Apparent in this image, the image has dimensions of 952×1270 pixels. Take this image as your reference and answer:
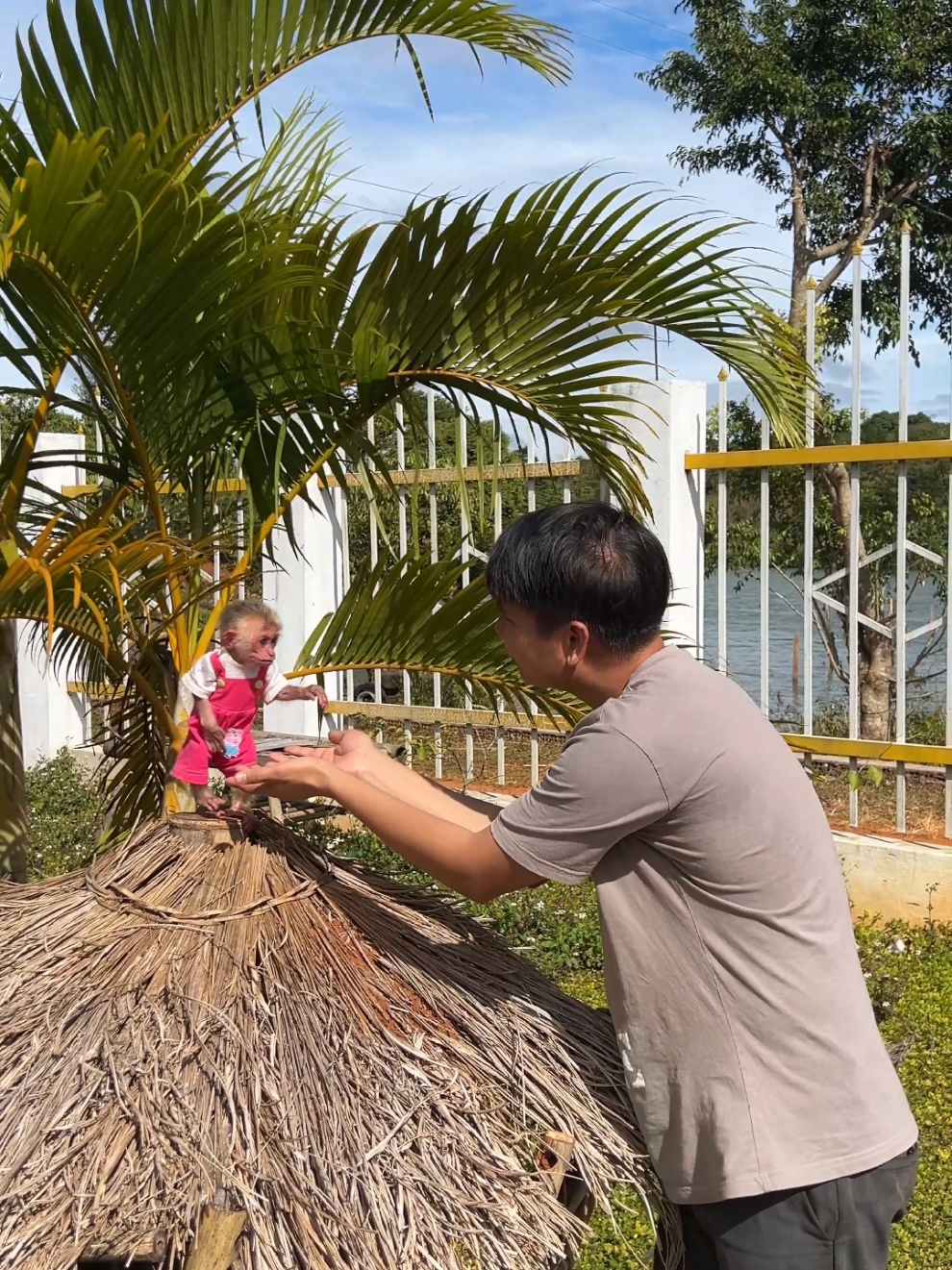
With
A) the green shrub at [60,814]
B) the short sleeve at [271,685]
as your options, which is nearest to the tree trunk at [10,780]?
the short sleeve at [271,685]

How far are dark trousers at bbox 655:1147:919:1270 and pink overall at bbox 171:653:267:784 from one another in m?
1.19

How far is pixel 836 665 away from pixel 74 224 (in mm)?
5768

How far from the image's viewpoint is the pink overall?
2.39m

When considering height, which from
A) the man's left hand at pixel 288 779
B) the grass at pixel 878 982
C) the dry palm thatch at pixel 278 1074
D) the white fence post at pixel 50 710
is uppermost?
the man's left hand at pixel 288 779

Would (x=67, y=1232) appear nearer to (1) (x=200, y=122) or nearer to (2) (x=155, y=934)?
(2) (x=155, y=934)

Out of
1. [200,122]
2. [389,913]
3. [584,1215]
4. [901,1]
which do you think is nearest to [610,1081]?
[584,1215]

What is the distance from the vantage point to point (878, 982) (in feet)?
14.5

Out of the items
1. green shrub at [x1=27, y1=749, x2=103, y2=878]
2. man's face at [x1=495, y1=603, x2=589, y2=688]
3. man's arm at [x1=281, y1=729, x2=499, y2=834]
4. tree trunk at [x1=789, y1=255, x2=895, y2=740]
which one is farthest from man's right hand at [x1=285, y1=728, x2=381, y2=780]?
tree trunk at [x1=789, y1=255, x2=895, y2=740]

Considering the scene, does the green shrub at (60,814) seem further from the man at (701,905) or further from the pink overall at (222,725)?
the man at (701,905)

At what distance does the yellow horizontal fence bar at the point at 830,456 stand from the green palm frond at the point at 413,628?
2441mm

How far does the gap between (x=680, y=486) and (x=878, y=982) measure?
2.26 meters

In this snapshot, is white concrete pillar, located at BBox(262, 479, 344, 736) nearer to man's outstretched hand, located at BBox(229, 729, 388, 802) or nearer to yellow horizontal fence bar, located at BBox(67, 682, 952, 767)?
yellow horizontal fence bar, located at BBox(67, 682, 952, 767)

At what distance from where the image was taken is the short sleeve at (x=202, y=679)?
2418 millimetres

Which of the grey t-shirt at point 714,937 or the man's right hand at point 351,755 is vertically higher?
the man's right hand at point 351,755
